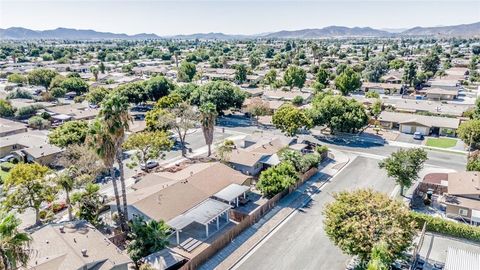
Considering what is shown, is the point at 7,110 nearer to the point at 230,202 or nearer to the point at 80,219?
the point at 80,219

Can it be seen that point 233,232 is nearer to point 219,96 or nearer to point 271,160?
point 271,160

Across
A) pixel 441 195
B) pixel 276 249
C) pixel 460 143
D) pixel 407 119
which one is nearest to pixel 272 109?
pixel 407 119

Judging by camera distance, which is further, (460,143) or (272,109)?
(272,109)

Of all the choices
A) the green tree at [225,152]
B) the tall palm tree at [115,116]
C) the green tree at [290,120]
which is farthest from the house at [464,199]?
the tall palm tree at [115,116]

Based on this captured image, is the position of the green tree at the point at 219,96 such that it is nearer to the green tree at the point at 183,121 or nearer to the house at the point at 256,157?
the green tree at the point at 183,121

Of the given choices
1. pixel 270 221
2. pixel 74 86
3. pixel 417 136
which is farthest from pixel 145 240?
pixel 74 86

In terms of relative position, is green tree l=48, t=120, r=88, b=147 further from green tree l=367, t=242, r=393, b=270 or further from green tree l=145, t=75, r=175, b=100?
green tree l=367, t=242, r=393, b=270

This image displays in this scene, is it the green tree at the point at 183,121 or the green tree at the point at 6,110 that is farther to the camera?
the green tree at the point at 6,110
